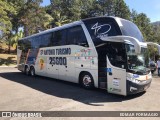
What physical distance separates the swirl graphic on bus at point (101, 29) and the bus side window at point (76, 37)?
816 mm

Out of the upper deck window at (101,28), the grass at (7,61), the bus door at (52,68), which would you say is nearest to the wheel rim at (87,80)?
the upper deck window at (101,28)

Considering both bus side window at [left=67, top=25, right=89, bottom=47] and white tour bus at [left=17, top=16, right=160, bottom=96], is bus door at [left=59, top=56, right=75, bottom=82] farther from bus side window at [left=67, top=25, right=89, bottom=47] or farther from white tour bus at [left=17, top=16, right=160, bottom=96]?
bus side window at [left=67, top=25, right=89, bottom=47]

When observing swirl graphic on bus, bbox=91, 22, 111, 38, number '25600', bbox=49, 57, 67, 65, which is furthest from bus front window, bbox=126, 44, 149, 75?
number '25600', bbox=49, 57, 67, 65

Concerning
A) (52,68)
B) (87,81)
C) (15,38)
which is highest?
(15,38)

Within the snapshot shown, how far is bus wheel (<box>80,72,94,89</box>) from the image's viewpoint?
1030cm

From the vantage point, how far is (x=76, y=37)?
11.0 meters

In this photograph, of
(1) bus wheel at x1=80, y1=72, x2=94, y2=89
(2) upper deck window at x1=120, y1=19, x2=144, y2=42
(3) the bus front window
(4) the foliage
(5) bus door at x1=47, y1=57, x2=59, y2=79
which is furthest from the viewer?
(4) the foliage

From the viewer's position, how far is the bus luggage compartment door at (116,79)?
8.41m

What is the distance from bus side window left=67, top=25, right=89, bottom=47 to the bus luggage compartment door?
2.05 metres

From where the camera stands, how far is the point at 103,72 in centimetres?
952

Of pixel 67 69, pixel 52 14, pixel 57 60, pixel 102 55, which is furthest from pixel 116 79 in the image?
pixel 52 14

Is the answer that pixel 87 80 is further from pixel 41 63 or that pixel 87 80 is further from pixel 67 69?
pixel 41 63

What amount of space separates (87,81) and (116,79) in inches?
86.6

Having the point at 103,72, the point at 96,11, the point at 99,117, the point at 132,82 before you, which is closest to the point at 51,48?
the point at 103,72
